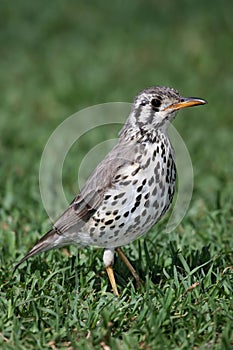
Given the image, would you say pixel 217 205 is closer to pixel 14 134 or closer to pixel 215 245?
pixel 215 245

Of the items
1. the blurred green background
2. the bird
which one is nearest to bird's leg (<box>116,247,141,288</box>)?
the bird

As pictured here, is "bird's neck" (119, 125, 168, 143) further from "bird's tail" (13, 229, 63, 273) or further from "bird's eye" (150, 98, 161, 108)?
"bird's tail" (13, 229, 63, 273)

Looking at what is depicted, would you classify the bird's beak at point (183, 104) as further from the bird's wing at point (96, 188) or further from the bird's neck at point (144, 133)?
the bird's wing at point (96, 188)

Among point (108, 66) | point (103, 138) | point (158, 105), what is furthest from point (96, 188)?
point (108, 66)

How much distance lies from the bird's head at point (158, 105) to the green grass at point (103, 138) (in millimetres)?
1108

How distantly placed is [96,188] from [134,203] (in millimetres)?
377

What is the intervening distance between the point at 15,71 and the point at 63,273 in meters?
8.13

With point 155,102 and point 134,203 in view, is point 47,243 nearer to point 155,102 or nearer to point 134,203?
point 134,203

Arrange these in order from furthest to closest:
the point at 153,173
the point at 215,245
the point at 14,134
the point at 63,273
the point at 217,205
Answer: the point at 14,134 < the point at 217,205 < the point at 215,245 < the point at 63,273 < the point at 153,173

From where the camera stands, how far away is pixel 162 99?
4.92 m

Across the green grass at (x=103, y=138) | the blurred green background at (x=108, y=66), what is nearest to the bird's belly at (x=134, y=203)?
the green grass at (x=103, y=138)

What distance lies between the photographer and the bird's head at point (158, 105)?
16.1 feet

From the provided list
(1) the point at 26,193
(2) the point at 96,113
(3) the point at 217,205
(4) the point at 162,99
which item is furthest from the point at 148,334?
(2) the point at 96,113

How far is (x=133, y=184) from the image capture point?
188 inches
